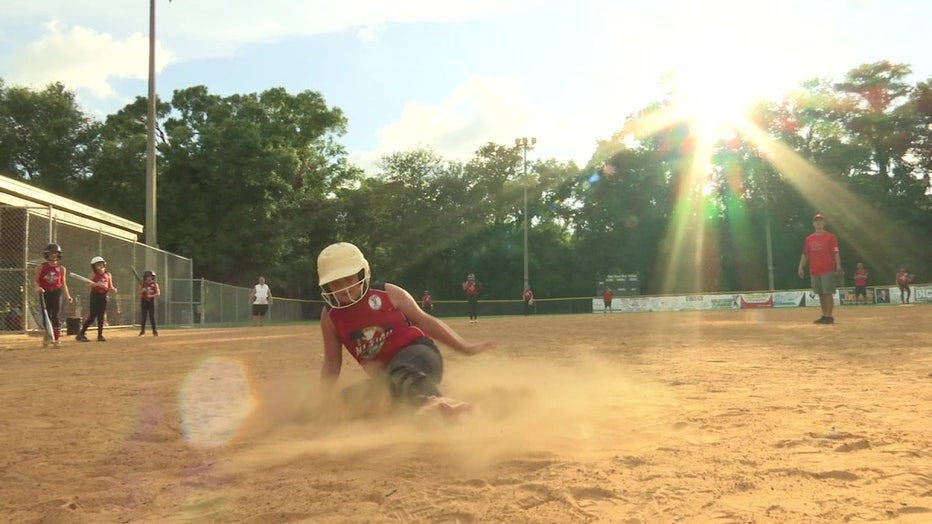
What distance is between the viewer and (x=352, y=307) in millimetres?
4738

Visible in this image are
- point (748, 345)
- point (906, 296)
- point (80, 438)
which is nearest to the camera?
point (80, 438)

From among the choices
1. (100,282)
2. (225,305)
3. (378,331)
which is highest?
(100,282)

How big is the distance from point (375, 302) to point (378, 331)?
0.19 m

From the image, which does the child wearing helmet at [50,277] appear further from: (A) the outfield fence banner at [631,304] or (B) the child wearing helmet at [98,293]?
(A) the outfield fence banner at [631,304]

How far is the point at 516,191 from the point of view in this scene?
60.4 m

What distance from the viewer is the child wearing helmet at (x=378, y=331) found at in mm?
4480

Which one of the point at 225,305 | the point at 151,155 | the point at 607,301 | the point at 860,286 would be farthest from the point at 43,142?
the point at 860,286

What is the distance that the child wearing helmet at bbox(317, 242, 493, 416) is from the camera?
14.7 feet

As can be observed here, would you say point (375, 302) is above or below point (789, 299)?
above

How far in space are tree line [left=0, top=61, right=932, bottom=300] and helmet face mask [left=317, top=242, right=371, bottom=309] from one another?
40142mm

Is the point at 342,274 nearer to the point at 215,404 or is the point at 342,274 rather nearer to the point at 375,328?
the point at 375,328

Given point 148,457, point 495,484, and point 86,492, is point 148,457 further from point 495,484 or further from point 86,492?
point 495,484

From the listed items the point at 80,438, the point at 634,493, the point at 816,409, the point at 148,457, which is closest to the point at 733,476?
the point at 634,493

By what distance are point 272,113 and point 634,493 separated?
50346 millimetres
